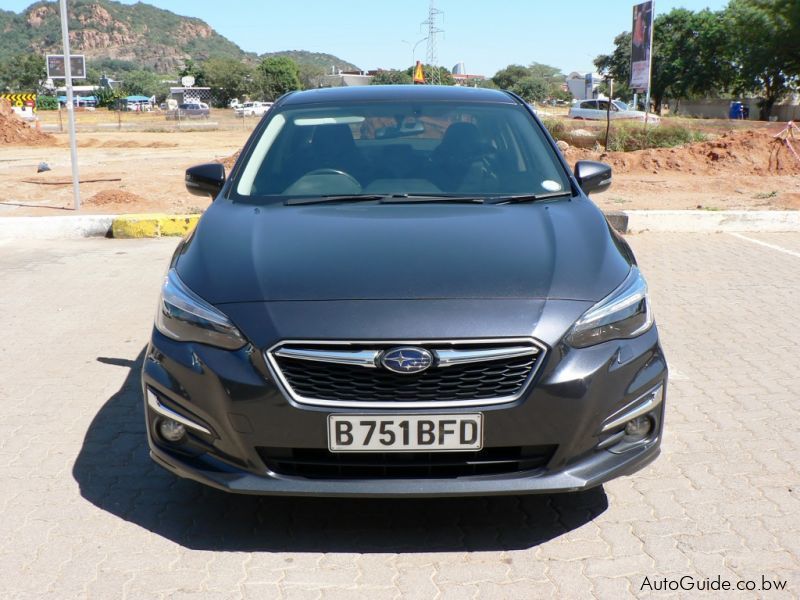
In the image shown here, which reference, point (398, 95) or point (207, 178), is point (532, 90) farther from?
point (207, 178)

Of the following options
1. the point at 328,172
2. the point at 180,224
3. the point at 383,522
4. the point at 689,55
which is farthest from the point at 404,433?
the point at 689,55

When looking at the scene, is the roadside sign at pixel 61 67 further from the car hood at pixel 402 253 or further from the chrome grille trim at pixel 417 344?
the chrome grille trim at pixel 417 344

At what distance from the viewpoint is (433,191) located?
13.2 feet

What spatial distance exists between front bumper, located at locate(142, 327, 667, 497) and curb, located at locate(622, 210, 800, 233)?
26.4 ft

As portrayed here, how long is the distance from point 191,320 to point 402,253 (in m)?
0.78

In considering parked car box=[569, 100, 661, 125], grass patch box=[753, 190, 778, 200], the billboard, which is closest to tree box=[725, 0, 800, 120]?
parked car box=[569, 100, 661, 125]

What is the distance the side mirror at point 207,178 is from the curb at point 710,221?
714 cm

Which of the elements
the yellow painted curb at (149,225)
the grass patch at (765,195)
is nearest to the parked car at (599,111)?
the grass patch at (765,195)

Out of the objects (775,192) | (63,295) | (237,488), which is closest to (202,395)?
(237,488)

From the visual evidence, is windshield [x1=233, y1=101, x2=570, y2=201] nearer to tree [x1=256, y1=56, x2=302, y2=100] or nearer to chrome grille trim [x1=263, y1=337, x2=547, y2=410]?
chrome grille trim [x1=263, y1=337, x2=547, y2=410]

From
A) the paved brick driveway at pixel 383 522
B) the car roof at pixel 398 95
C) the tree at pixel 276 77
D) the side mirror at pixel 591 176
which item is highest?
the tree at pixel 276 77

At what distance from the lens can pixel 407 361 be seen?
278cm

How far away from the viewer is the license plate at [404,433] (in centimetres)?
280

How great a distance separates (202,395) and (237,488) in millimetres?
323
